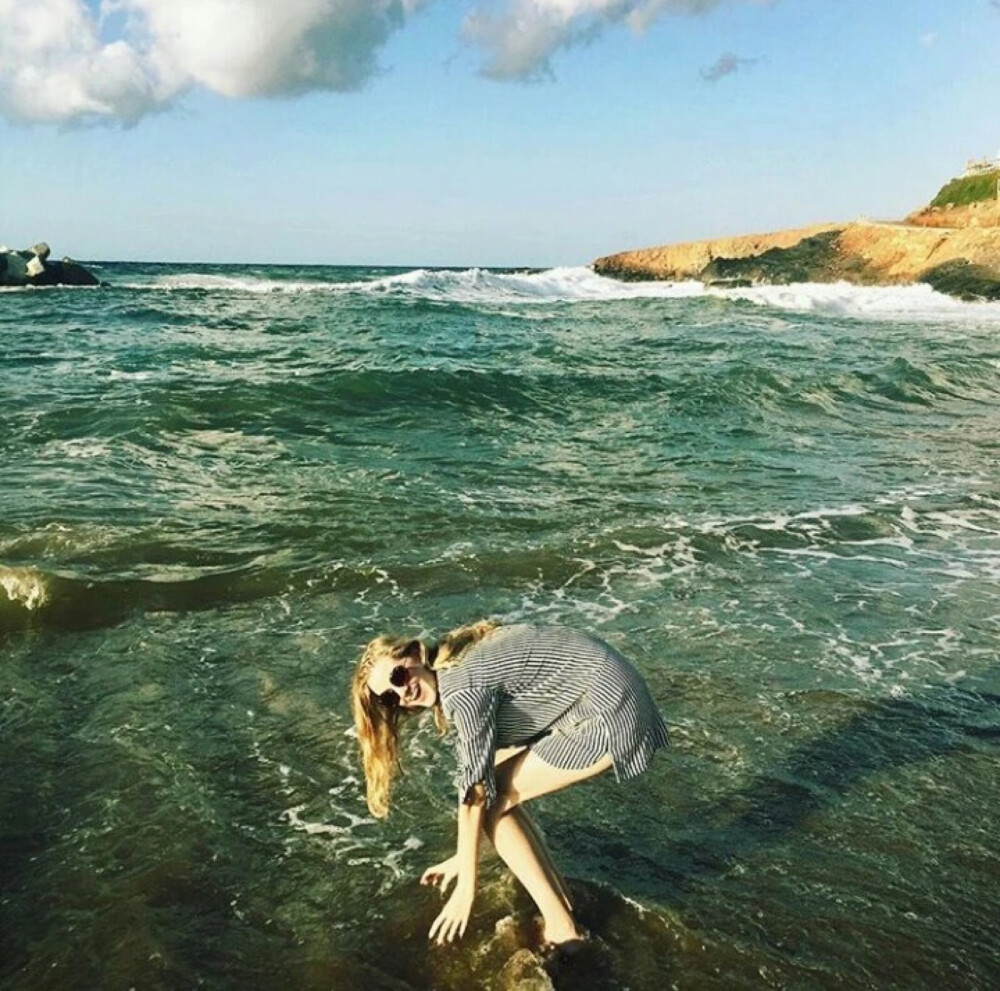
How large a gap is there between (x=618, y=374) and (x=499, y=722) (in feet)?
55.0

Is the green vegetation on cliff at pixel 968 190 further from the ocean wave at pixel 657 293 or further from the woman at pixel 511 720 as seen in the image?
the woman at pixel 511 720

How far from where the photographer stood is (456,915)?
10.9 feet

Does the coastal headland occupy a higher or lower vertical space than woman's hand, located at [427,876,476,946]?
lower

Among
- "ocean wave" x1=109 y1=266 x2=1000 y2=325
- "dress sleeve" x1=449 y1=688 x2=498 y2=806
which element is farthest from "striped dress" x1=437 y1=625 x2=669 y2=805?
"ocean wave" x1=109 y1=266 x2=1000 y2=325

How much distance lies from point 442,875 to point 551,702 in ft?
3.29

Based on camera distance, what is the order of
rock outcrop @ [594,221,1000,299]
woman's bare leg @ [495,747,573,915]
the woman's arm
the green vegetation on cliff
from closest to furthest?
the woman's arm, woman's bare leg @ [495,747,573,915], rock outcrop @ [594,221,1000,299], the green vegetation on cliff

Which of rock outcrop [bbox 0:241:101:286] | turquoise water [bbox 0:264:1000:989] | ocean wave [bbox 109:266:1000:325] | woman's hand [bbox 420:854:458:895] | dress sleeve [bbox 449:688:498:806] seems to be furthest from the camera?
rock outcrop [bbox 0:241:101:286]

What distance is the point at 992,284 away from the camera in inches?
1703

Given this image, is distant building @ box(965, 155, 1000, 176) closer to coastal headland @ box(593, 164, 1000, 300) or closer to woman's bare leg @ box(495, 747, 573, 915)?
coastal headland @ box(593, 164, 1000, 300)

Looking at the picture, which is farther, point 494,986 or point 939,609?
point 939,609

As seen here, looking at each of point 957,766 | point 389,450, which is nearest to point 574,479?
point 389,450

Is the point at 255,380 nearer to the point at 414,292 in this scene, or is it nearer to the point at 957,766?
the point at 957,766

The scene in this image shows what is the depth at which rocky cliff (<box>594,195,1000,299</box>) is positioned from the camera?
4441 cm

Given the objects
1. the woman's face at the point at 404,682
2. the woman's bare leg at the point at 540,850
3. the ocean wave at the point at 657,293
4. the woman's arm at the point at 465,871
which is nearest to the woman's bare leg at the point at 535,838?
the woman's bare leg at the point at 540,850
